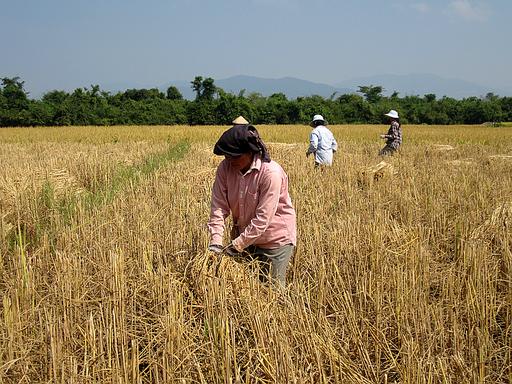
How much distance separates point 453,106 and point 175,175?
130 feet

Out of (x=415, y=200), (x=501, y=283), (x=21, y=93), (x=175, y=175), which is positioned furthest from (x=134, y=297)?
(x=21, y=93)

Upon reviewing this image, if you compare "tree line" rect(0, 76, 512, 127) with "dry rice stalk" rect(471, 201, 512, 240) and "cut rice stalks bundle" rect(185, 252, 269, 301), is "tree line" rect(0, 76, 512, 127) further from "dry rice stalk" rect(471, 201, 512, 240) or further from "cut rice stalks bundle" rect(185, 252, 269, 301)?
"cut rice stalks bundle" rect(185, 252, 269, 301)

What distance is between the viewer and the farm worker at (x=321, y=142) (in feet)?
26.4

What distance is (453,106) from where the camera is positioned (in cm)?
4181

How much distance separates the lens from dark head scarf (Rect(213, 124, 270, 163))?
261 centimetres

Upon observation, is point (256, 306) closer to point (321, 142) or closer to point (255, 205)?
point (255, 205)

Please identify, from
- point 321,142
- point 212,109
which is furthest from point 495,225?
point 212,109

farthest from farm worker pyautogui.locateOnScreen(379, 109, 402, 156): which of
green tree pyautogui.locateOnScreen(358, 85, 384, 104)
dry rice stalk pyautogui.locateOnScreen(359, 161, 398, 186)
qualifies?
green tree pyautogui.locateOnScreen(358, 85, 384, 104)

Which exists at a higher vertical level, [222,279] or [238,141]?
[238,141]

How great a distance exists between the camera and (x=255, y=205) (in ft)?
9.57

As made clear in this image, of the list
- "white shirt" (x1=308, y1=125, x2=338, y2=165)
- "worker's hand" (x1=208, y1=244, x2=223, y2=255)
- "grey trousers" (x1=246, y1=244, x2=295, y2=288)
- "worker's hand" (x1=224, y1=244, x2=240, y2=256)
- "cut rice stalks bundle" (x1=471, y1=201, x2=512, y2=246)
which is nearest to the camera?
"worker's hand" (x1=208, y1=244, x2=223, y2=255)

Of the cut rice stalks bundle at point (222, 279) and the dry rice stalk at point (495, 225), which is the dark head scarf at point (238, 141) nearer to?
the cut rice stalks bundle at point (222, 279)

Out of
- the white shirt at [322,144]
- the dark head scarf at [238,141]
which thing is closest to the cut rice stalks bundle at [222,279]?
the dark head scarf at [238,141]

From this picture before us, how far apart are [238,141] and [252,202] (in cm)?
46
